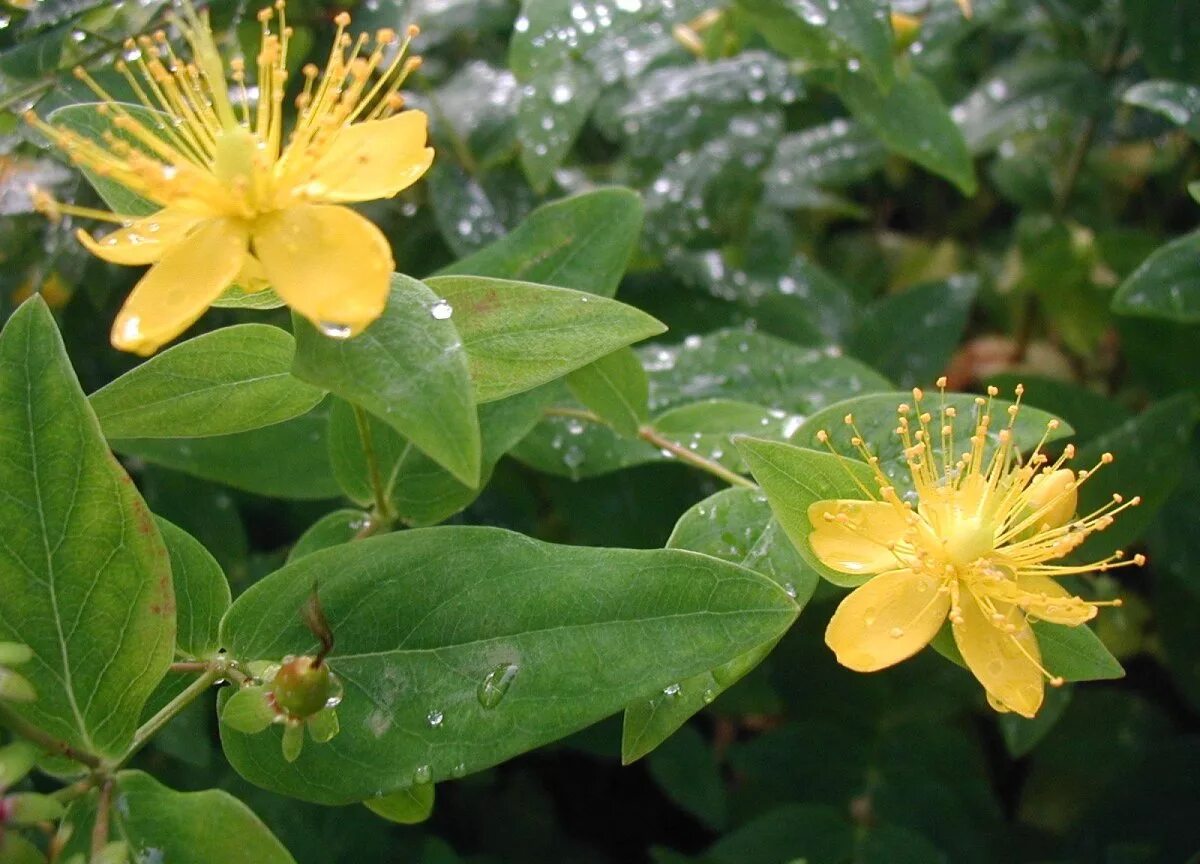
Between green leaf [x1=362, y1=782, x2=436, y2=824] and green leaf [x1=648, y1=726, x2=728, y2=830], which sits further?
green leaf [x1=648, y1=726, x2=728, y2=830]

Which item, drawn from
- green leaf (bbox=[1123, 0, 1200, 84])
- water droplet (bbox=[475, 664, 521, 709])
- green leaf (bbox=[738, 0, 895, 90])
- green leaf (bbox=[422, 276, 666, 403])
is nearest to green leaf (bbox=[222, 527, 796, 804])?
water droplet (bbox=[475, 664, 521, 709])

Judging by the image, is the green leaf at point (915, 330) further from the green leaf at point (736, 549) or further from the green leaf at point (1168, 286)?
the green leaf at point (736, 549)

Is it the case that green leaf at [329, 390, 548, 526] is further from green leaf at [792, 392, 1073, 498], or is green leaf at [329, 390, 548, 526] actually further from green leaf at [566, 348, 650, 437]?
green leaf at [792, 392, 1073, 498]

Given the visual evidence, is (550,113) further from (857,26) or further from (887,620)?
(887,620)

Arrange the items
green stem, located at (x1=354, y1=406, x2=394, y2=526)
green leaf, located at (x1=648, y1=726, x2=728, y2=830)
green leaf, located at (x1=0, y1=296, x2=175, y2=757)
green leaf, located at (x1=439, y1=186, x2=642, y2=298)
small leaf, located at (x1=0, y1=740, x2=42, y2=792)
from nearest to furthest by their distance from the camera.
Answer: small leaf, located at (x1=0, y1=740, x2=42, y2=792), green leaf, located at (x1=0, y1=296, x2=175, y2=757), green stem, located at (x1=354, y1=406, x2=394, y2=526), green leaf, located at (x1=439, y1=186, x2=642, y2=298), green leaf, located at (x1=648, y1=726, x2=728, y2=830)

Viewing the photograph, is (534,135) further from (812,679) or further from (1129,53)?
(1129,53)

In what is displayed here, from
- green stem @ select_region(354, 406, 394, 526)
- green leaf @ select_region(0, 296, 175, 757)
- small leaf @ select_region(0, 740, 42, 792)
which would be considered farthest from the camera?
green stem @ select_region(354, 406, 394, 526)
